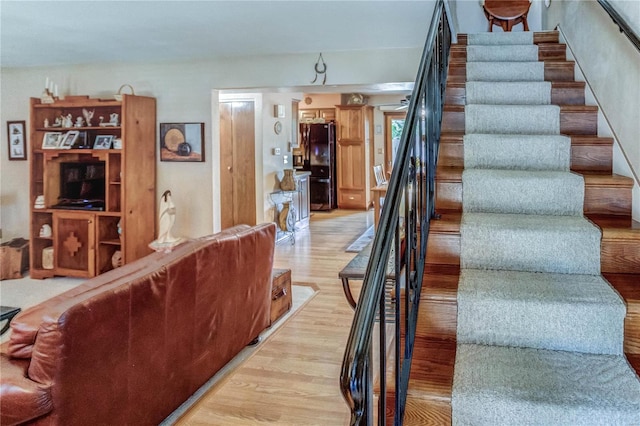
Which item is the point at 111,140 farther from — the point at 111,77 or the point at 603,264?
the point at 603,264

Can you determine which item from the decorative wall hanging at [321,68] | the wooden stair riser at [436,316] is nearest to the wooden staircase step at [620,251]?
the wooden stair riser at [436,316]

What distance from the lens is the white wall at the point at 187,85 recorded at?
4938 mm

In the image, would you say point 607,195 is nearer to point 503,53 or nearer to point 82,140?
point 503,53

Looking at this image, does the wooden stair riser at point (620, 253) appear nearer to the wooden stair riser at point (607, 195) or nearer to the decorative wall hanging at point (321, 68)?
the wooden stair riser at point (607, 195)

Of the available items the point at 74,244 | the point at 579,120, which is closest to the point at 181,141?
the point at 74,244

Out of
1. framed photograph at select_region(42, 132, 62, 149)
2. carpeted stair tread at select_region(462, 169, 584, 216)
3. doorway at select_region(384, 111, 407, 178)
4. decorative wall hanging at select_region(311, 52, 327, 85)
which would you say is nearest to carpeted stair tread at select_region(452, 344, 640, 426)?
carpeted stair tread at select_region(462, 169, 584, 216)

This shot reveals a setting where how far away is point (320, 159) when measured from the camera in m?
10.4

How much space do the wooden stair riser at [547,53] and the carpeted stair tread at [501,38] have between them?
0.19 m

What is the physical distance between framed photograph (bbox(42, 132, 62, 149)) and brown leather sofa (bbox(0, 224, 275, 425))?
3.41 metres

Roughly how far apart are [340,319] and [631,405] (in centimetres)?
268

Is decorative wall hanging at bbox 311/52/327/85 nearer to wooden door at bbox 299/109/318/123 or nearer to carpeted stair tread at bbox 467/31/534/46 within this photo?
carpeted stair tread at bbox 467/31/534/46

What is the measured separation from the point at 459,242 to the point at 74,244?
15.4ft

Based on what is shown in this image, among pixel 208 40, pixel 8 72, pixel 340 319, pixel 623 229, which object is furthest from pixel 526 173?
pixel 8 72

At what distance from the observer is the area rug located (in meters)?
6.48
